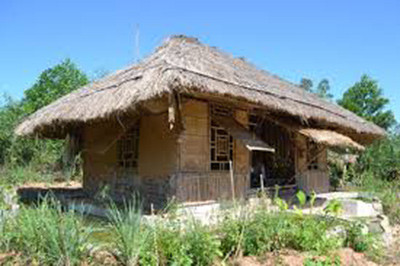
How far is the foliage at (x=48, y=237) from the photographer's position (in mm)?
3551

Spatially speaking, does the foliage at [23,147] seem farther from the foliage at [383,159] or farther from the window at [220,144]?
the foliage at [383,159]

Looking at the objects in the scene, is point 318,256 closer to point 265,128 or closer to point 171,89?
point 171,89

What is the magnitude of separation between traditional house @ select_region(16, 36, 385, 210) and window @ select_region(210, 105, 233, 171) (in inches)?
0.9

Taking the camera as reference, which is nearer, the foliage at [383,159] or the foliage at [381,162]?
the foliage at [381,162]

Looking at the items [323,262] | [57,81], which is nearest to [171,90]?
[323,262]

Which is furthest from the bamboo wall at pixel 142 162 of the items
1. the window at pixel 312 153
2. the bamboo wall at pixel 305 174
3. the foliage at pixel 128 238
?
the window at pixel 312 153

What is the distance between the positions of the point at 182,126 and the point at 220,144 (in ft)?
4.52

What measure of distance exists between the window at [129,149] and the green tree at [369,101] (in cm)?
2046

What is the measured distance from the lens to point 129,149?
8.50 metres

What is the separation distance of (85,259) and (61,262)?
0.33 meters

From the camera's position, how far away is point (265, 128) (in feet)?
33.9

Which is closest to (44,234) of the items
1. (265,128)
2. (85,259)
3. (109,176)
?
(85,259)

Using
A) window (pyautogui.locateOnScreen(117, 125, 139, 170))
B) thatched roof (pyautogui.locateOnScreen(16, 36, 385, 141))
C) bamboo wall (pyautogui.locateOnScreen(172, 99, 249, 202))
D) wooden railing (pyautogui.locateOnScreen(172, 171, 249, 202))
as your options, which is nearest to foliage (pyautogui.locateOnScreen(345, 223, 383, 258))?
wooden railing (pyautogui.locateOnScreen(172, 171, 249, 202))

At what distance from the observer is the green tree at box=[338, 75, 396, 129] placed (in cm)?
2564
